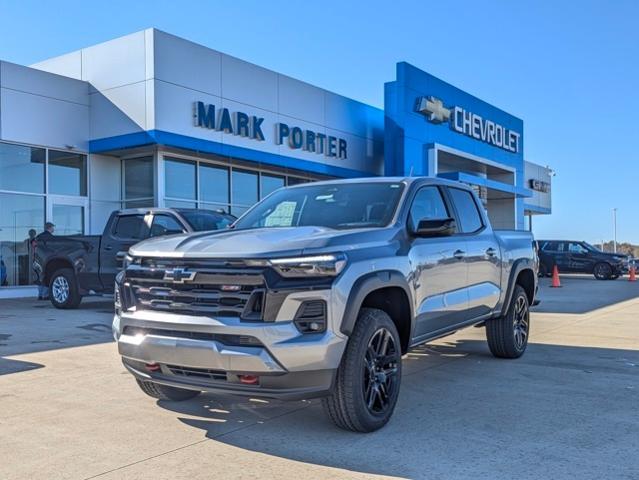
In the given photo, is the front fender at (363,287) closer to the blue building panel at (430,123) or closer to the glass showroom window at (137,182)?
the glass showroom window at (137,182)

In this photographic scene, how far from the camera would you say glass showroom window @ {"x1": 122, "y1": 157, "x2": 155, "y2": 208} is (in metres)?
17.7

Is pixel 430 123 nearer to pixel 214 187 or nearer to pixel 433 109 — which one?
pixel 433 109

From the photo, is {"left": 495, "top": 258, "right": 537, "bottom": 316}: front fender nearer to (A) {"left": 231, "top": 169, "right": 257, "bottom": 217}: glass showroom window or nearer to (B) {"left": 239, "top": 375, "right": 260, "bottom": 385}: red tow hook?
(B) {"left": 239, "top": 375, "right": 260, "bottom": 385}: red tow hook

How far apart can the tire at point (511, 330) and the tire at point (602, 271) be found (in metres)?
20.3

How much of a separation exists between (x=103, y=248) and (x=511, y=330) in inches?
299

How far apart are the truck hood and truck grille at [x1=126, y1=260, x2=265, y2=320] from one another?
3.8 inches

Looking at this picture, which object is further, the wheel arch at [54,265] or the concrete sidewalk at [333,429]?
the wheel arch at [54,265]

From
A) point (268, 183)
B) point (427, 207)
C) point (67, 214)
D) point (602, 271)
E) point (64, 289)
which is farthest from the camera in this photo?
point (602, 271)

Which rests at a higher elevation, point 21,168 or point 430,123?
point 430,123

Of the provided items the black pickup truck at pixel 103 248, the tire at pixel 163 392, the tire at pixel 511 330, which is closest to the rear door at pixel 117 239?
the black pickup truck at pixel 103 248

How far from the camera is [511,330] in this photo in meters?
7.15

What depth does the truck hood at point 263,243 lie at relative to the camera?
4152mm

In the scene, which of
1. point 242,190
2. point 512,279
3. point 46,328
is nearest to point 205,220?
point 46,328

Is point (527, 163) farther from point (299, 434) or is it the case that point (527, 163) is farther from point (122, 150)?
point (299, 434)
